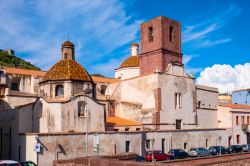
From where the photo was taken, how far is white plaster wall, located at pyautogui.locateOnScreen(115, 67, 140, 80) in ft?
181

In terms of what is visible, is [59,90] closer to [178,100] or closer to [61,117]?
[61,117]

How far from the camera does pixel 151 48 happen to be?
1864 inches

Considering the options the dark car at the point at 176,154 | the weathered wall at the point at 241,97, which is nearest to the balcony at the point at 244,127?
the weathered wall at the point at 241,97

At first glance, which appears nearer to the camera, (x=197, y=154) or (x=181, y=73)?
(x=197, y=154)

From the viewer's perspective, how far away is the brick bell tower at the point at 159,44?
46125mm

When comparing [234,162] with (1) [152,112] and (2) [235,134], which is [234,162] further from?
(2) [235,134]

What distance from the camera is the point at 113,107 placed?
4616cm

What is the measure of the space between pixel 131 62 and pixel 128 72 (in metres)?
1.87

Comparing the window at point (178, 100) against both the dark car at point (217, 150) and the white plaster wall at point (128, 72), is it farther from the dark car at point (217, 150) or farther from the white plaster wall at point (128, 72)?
the white plaster wall at point (128, 72)

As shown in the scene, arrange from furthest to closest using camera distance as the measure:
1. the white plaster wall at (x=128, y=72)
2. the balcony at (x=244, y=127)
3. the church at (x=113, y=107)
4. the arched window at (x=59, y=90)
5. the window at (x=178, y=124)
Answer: the white plaster wall at (x=128, y=72), the balcony at (x=244, y=127), the window at (x=178, y=124), the arched window at (x=59, y=90), the church at (x=113, y=107)

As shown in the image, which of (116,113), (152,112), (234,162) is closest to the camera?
(234,162)

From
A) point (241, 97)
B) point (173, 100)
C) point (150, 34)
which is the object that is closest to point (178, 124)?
point (173, 100)

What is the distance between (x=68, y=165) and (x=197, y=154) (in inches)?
933

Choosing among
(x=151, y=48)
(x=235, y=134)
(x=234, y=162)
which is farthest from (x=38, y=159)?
(x=235, y=134)
